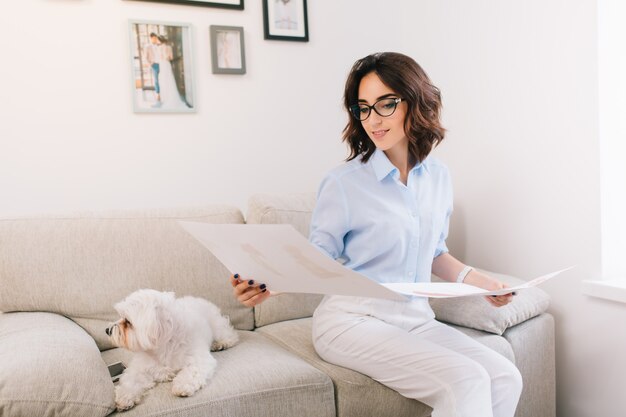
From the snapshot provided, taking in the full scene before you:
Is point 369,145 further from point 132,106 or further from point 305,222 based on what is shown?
point 132,106

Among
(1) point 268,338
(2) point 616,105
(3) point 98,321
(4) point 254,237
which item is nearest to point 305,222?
(1) point 268,338

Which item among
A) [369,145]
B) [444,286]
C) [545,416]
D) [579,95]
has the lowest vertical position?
[545,416]

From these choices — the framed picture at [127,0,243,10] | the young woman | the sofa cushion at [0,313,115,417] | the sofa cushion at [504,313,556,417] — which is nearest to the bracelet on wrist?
the young woman

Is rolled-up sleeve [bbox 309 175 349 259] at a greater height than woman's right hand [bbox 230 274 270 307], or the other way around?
rolled-up sleeve [bbox 309 175 349 259]

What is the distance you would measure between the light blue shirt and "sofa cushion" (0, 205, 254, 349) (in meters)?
0.63

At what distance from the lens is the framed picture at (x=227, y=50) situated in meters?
A: 2.58

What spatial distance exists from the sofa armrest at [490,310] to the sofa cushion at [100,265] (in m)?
0.74

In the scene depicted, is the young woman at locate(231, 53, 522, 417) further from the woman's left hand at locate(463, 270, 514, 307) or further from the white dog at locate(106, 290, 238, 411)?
the white dog at locate(106, 290, 238, 411)

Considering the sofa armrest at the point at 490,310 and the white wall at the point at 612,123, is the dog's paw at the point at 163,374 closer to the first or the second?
the sofa armrest at the point at 490,310

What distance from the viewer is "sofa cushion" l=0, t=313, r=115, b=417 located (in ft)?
4.32

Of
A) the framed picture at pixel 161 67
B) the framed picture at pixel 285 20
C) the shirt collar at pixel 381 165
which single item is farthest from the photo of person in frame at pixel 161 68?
the shirt collar at pixel 381 165

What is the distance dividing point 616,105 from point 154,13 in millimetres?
1876

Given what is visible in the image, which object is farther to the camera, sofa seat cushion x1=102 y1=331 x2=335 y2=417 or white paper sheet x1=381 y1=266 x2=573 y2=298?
sofa seat cushion x1=102 y1=331 x2=335 y2=417

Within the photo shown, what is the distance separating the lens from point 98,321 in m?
1.97
